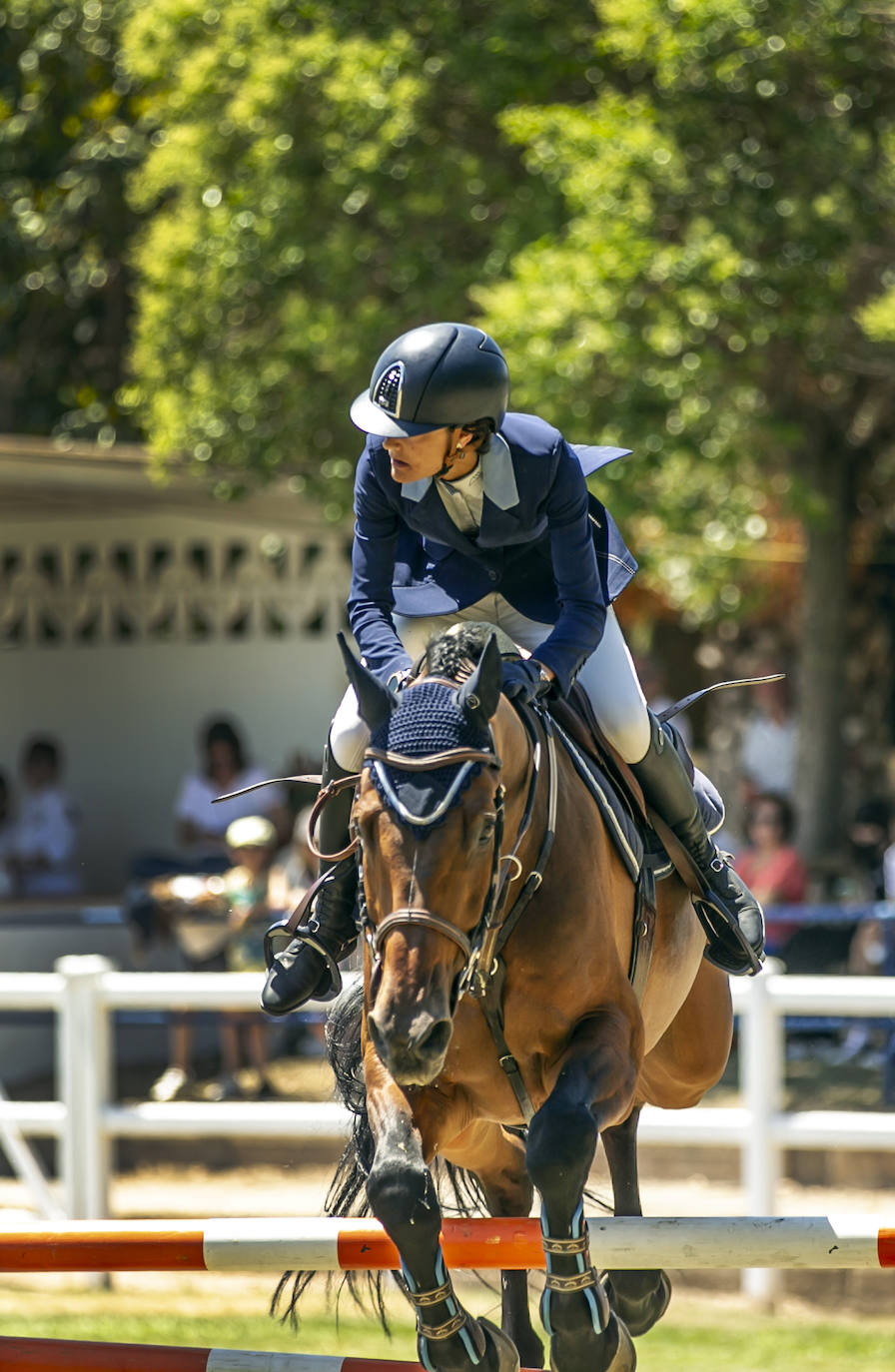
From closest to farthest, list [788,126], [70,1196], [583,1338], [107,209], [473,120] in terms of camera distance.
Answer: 1. [583,1338]
2. [70,1196]
3. [788,126]
4. [473,120]
5. [107,209]

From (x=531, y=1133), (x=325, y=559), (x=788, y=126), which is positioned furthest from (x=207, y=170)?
(x=531, y=1133)

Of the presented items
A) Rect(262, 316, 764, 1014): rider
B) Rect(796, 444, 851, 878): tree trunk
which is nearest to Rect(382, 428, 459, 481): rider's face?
Rect(262, 316, 764, 1014): rider

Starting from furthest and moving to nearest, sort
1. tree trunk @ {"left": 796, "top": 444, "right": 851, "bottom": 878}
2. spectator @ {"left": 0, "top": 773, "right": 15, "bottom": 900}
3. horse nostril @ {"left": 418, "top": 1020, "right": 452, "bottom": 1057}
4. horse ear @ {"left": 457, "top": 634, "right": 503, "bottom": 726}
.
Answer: tree trunk @ {"left": 796, "top": 444, "right": 851, "bottom": 878} < spectator @ {"left": 0, "top": 773, "right": 15, "bottom": 900} < horse ear @ {"left": 457, "top": 634, "right": 503, "bottom": 726} < horse nostril @ {"left": 418, "top": 1020, "right": 452, "bottom": 1057}

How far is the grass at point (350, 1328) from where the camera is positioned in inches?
272

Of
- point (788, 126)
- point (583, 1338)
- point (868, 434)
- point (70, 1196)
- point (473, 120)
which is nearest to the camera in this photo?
point (583, 1338)

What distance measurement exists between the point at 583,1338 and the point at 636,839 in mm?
1261

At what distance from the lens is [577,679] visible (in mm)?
4469

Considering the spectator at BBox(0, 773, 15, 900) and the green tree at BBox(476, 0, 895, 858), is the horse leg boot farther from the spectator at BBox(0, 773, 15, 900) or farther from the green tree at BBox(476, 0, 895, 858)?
the spectator at BBox(0, 773, 15, 900)

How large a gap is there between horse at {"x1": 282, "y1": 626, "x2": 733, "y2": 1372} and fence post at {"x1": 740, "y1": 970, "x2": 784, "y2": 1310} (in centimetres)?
341

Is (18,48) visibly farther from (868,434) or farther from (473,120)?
(868,434)

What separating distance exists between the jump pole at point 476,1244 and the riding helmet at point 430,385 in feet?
5.68

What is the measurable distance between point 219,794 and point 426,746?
7.86 m

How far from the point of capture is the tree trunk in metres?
12.1

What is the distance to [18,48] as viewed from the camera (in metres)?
16.2
